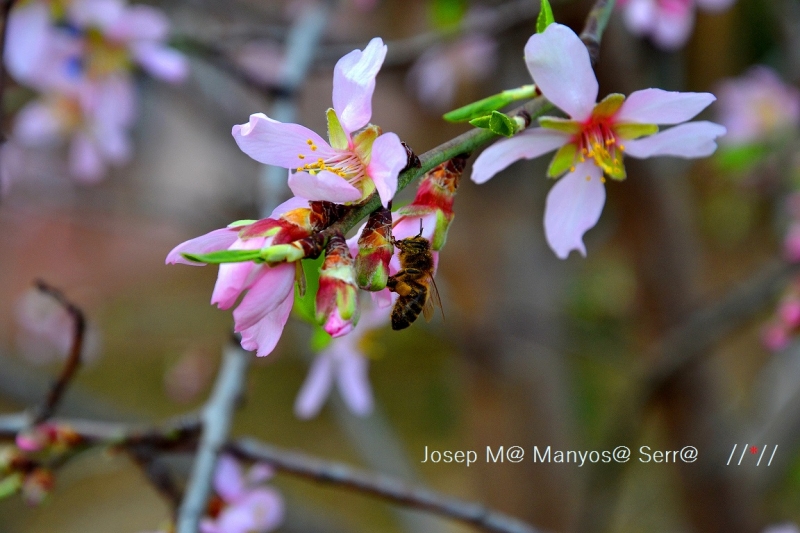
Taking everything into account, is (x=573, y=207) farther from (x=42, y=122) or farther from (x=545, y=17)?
(x=42, y=122)

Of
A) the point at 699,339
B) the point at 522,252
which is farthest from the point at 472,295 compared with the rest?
the point at 699,339

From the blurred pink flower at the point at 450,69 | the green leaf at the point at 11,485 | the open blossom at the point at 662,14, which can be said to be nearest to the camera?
the green leaf at the point at 11,485

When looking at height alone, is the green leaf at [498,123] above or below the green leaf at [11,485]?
above

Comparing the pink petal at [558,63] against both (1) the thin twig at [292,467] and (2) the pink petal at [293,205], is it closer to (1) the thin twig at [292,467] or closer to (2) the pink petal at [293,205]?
(2) the pink petal at [293,205]

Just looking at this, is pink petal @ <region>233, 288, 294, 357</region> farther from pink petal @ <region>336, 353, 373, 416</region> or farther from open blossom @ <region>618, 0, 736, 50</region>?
pink petal @ <region>336, 353, 373, 416</region>

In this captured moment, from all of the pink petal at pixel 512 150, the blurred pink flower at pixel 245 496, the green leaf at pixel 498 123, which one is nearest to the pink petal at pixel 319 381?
the blurred pink flower at pixel 245 496

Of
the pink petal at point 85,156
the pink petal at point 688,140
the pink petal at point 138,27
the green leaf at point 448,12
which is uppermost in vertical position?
the green leaf at point 448,12

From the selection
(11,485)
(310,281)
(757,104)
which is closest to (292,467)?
(11,485)

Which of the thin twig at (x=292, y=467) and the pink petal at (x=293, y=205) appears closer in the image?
the pink petal at (x=293, y=205)

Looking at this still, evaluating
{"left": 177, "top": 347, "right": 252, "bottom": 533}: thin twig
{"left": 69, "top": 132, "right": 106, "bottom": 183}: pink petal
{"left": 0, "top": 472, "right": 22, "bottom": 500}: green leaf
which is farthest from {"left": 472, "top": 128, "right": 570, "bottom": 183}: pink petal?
{"left": 69, "top": 132, "right": 106, "bottom": 183}: pink petal
